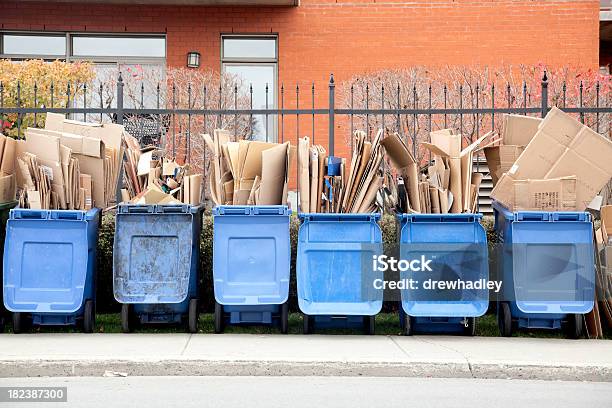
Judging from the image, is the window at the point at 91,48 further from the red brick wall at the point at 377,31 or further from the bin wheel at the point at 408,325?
the bin wheel at the point at 408,325

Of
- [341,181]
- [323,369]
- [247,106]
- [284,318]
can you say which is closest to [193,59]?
[247,106]

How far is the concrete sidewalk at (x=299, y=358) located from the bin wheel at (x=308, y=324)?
37 centimetres

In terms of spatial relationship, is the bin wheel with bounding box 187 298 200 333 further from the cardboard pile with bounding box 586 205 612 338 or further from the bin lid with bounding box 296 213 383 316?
the cardboard pile with bounding box 586 205 612 338

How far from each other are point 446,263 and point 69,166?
3.49m

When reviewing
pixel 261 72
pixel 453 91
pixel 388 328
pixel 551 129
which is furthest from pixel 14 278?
pixel 261 72

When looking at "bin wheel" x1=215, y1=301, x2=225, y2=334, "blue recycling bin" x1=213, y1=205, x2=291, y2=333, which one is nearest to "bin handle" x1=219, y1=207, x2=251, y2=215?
"blue recycling bin" x1=213, y1=205, x2=291, y2=333

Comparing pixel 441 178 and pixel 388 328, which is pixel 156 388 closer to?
pixel 388 328

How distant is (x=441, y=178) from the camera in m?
7.44

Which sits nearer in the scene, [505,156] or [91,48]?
[505,156]

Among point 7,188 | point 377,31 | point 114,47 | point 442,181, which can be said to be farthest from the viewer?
point 114,47

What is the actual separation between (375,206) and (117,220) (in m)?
2.35

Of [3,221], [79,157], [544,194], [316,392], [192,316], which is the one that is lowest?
[316,392]

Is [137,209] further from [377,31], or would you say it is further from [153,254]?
[377,31]

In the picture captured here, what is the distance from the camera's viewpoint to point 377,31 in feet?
50.5
